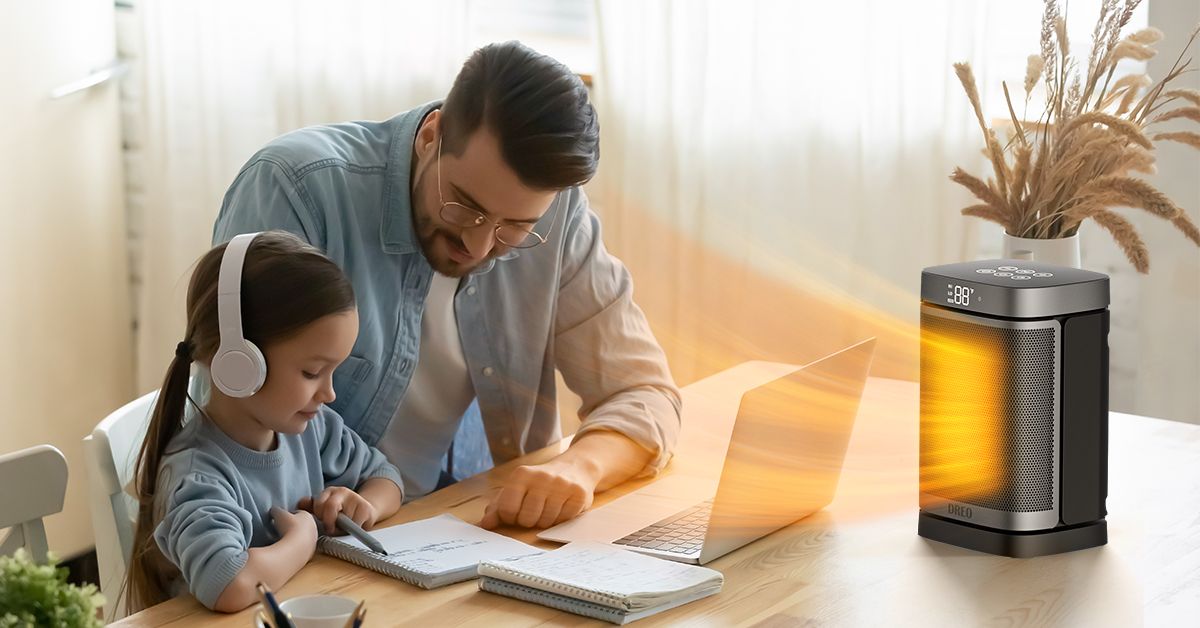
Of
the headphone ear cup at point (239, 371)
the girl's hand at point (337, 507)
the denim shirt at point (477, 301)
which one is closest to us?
the headphone ear cup at point (239, 371)

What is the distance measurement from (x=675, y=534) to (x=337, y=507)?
14.8 inches

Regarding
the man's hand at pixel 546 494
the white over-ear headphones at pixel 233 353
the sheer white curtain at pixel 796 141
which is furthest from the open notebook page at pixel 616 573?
the sheer white curtain at pixel 796 141

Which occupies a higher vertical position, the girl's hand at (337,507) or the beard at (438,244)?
the beard at (438,244)

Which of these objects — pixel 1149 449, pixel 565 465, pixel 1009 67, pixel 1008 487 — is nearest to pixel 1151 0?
pixel 1009 67

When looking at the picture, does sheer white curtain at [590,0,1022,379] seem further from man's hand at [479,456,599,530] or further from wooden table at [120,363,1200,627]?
man's hand at [479,456,599,530]

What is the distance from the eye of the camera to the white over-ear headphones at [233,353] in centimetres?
133

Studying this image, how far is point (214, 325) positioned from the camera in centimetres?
137

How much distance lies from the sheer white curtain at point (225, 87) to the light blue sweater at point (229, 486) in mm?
1602

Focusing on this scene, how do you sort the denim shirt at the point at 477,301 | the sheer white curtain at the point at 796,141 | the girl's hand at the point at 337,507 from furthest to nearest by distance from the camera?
the sheer white curtain at the point at 796,141 < the denim shirt at the point at 477,301 < the girl's hand at the point at 337,507

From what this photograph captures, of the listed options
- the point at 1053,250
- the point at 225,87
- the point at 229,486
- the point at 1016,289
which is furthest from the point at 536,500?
the point at 225,87

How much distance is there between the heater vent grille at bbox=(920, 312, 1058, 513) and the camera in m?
1.37

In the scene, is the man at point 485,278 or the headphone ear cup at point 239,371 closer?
the headphone ear cup at point 239,371

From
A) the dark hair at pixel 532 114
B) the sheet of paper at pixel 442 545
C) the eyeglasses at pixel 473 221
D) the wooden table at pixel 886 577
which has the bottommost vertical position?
the wooden table at pixel 886 577

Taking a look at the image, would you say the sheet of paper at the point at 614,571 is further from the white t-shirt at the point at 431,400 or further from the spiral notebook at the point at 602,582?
the white t-shirt at the point at 431,400
